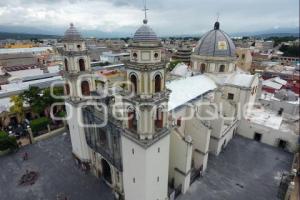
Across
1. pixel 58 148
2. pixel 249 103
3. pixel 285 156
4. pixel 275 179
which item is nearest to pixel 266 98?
pixel 249 103

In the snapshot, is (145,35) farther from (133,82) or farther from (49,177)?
(49,177)

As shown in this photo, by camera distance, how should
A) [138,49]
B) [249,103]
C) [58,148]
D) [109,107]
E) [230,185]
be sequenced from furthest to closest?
[249,103], [58,148], [230,185], [109,107], [138,49]

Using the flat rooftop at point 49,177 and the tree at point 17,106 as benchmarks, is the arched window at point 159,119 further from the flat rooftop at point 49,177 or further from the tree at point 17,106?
the tree at point 17,106

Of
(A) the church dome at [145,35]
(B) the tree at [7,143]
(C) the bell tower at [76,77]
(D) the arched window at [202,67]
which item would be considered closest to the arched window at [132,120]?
(A) the church dome at [145,35]

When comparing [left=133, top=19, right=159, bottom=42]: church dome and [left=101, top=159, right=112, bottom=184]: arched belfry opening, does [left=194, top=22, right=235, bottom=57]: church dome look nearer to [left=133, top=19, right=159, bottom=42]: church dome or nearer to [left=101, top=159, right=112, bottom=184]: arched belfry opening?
[left=133, top=19, right=159, bottom=42]: church dome

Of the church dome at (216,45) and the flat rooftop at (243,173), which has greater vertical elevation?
the church dome at (216,45)

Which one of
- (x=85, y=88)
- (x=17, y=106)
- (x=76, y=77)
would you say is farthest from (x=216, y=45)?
(x=17, y=106)

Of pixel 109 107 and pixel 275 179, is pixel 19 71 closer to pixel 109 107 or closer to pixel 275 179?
pixel 109 107
